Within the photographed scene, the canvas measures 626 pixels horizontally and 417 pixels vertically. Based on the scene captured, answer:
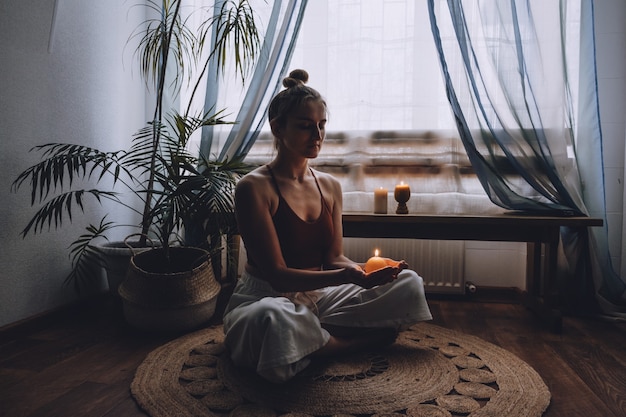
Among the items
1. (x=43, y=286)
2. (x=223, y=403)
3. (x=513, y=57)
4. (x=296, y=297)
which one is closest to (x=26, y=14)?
(x=43, y=286)

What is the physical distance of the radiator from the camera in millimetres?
2383

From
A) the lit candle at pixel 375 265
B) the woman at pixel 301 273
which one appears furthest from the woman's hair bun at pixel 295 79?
the lit candle at pixel 375 265

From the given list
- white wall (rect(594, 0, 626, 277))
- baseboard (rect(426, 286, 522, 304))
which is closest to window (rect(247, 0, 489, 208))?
baseboard (rect(426, 286, 522, 304))

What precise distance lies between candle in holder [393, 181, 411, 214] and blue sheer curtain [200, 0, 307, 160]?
29.8 inches

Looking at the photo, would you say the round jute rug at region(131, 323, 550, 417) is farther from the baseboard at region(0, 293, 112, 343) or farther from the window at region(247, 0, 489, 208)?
the window at region(247, 0, 489, 208)

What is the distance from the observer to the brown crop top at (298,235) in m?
1.53

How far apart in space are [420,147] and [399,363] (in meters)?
1.21

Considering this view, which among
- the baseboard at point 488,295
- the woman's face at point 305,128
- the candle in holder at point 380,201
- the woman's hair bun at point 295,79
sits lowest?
the baseboard at point 488,295

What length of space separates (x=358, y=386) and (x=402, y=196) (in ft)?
3.46

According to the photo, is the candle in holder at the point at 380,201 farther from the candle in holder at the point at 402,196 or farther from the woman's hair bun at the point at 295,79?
the woman's hair bun at the point at 295,79

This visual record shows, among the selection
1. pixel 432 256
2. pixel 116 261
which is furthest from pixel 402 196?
pixel 116 261

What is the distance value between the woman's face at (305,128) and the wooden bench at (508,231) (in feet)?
2.25

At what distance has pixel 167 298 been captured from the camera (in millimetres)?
1784

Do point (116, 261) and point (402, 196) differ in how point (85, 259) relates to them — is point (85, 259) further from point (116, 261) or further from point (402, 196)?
point (402, 196)
